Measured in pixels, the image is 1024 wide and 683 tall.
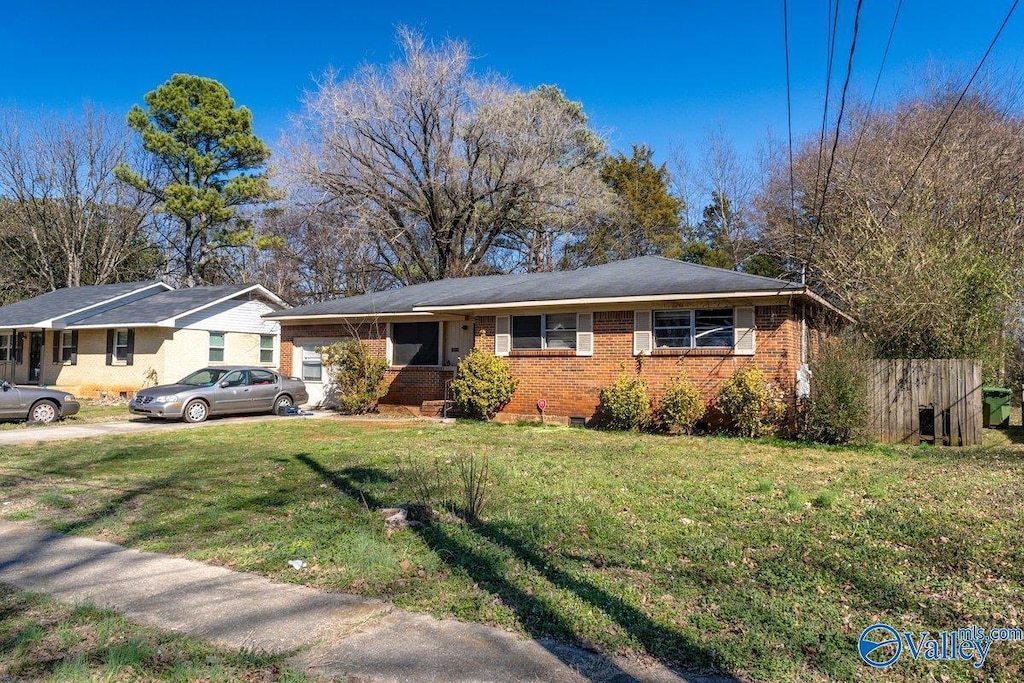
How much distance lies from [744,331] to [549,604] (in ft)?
34.8

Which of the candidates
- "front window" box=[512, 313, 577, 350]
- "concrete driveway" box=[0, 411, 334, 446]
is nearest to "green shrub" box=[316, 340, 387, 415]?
"concrete driveway" box=[0, 411, 334, 446]

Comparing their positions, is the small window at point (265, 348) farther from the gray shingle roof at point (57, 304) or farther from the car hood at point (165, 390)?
the car hood at point (165, 390)

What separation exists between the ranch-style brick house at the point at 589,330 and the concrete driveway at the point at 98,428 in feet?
10.2

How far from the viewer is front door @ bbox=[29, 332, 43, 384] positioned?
2684 centimetres

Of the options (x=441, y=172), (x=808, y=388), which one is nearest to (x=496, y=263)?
(x=441, y=172)

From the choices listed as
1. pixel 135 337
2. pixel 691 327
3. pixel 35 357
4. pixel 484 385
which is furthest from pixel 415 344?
pixel 35 357

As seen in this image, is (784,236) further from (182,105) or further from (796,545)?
(182,105)

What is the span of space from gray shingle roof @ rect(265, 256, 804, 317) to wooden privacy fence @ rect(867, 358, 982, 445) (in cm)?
236

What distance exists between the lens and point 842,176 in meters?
23.2

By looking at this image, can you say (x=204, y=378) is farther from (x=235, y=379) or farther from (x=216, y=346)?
(x=216, y=346)

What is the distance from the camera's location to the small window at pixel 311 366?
68.1 ft

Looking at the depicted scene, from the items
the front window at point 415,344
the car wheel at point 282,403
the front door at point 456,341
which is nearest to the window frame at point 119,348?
the car wheel at point 282,403

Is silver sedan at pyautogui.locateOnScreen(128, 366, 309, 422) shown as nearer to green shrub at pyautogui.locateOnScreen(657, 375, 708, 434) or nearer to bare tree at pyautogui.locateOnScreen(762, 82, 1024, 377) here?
green shrub at pyautogui.locateOnScreen(657, 375, 708, 434)

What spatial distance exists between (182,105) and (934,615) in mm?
38869
